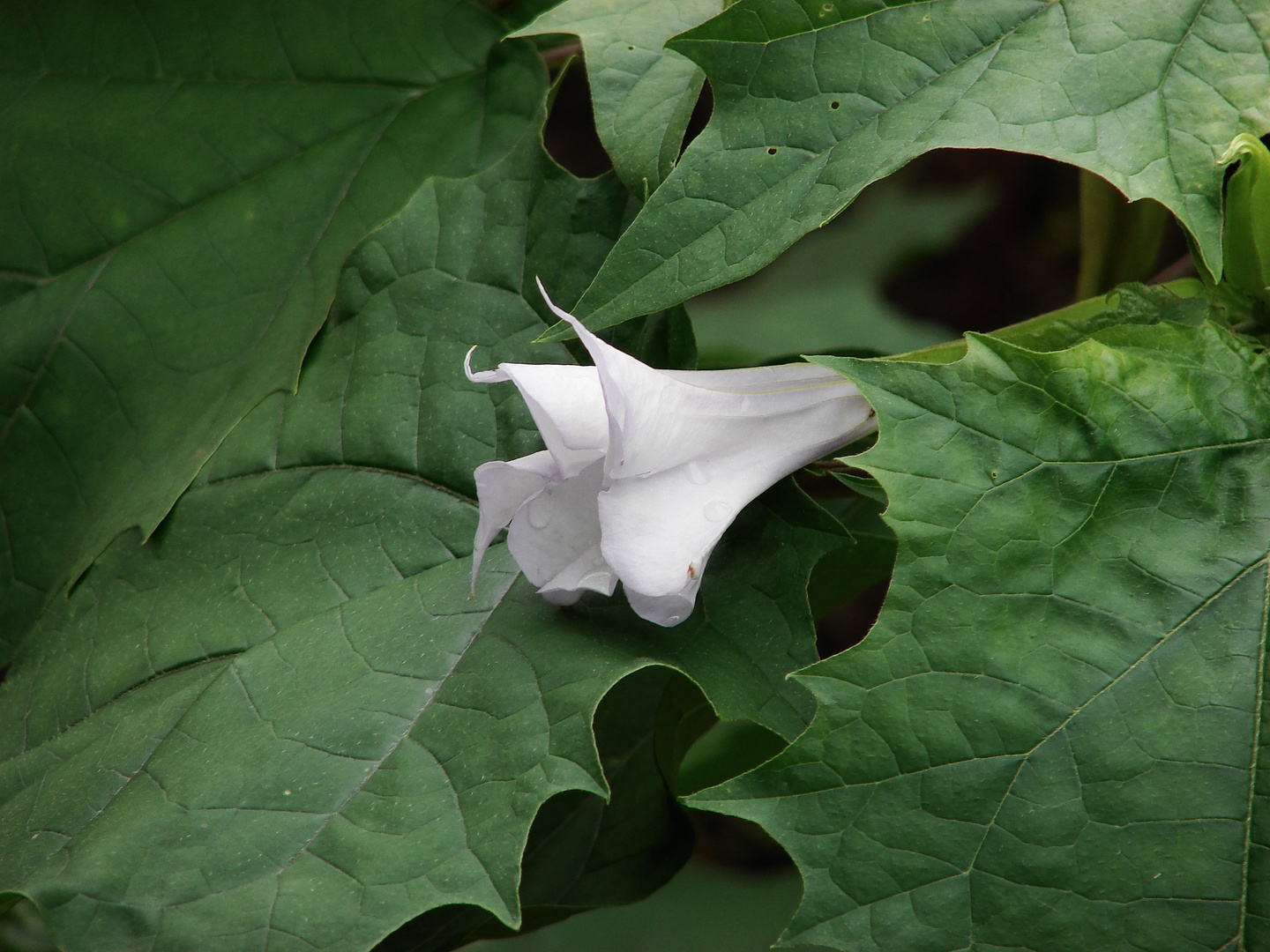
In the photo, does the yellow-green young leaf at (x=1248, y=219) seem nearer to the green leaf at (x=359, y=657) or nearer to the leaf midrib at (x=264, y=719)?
the green leaf at (x=359, y=657)

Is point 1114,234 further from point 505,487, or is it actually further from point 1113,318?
point 505,487

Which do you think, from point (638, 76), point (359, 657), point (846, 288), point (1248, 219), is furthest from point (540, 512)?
point (846, 288)

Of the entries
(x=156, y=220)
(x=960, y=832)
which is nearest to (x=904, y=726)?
(x=960, y=832)

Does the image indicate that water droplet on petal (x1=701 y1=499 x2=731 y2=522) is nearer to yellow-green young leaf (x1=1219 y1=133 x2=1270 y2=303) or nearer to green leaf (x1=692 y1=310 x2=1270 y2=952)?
green leaf (x1=692 y1=310 x2=1270 y2=952)

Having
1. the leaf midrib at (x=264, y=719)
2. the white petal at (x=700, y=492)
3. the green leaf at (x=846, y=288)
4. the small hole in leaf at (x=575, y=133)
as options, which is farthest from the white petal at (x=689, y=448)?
the small hole in leaf at (x=575, y=133)

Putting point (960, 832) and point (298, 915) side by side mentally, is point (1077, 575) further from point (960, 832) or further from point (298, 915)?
point (298, 915)

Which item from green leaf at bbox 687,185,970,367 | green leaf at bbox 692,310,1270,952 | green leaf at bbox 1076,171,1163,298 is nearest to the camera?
green leaf at bbox 692,310,1270,952

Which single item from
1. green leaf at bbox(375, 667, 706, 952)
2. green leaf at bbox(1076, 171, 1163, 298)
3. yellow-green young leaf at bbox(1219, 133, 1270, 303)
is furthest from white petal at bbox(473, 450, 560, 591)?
green leaf at bbox(1076, 171, 1163, 298)
